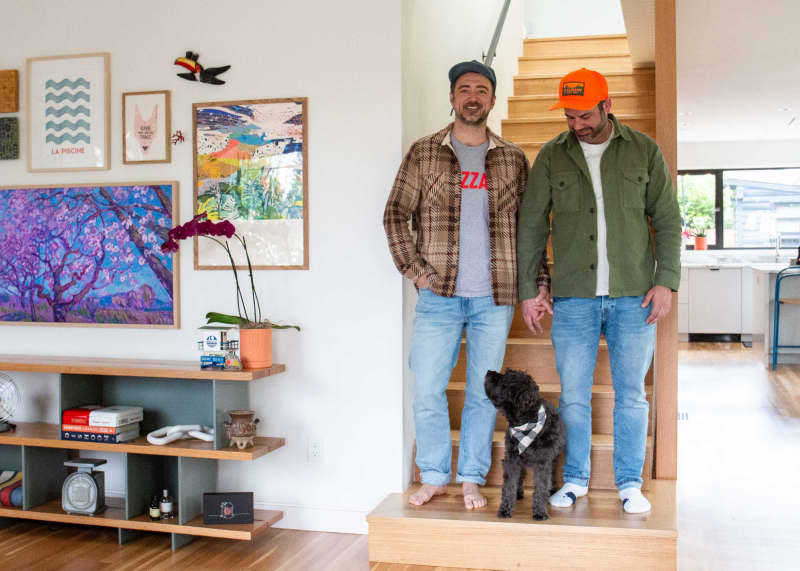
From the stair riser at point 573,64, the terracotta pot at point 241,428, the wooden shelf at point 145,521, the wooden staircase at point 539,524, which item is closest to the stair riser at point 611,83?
the stair riser at point 573,64

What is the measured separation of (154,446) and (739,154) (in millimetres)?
8341

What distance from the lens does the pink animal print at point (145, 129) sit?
342cm

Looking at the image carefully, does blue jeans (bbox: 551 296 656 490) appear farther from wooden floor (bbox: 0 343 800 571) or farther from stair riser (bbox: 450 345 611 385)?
stair riser (bbox: 450 345 611 385)

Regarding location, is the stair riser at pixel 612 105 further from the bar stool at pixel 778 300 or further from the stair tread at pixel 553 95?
the bar stool at pixel 778 300

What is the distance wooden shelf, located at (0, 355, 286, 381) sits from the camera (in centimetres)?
299

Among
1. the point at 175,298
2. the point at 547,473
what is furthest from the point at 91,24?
the point at 547,473

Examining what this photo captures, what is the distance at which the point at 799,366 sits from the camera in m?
7.49

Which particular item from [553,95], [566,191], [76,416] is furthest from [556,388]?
[553,95]

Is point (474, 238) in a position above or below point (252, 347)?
above

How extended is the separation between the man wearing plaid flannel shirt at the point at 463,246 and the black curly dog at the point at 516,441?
0.17m

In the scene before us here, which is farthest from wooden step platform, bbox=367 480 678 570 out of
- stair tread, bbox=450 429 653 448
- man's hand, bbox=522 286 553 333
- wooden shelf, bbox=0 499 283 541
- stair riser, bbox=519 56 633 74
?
stair riser, bbox=519 56 633 74

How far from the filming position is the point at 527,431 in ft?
8.98

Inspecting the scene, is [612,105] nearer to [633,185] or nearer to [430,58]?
[430,58]

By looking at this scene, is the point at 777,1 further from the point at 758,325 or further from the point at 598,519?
the point at 758,325
